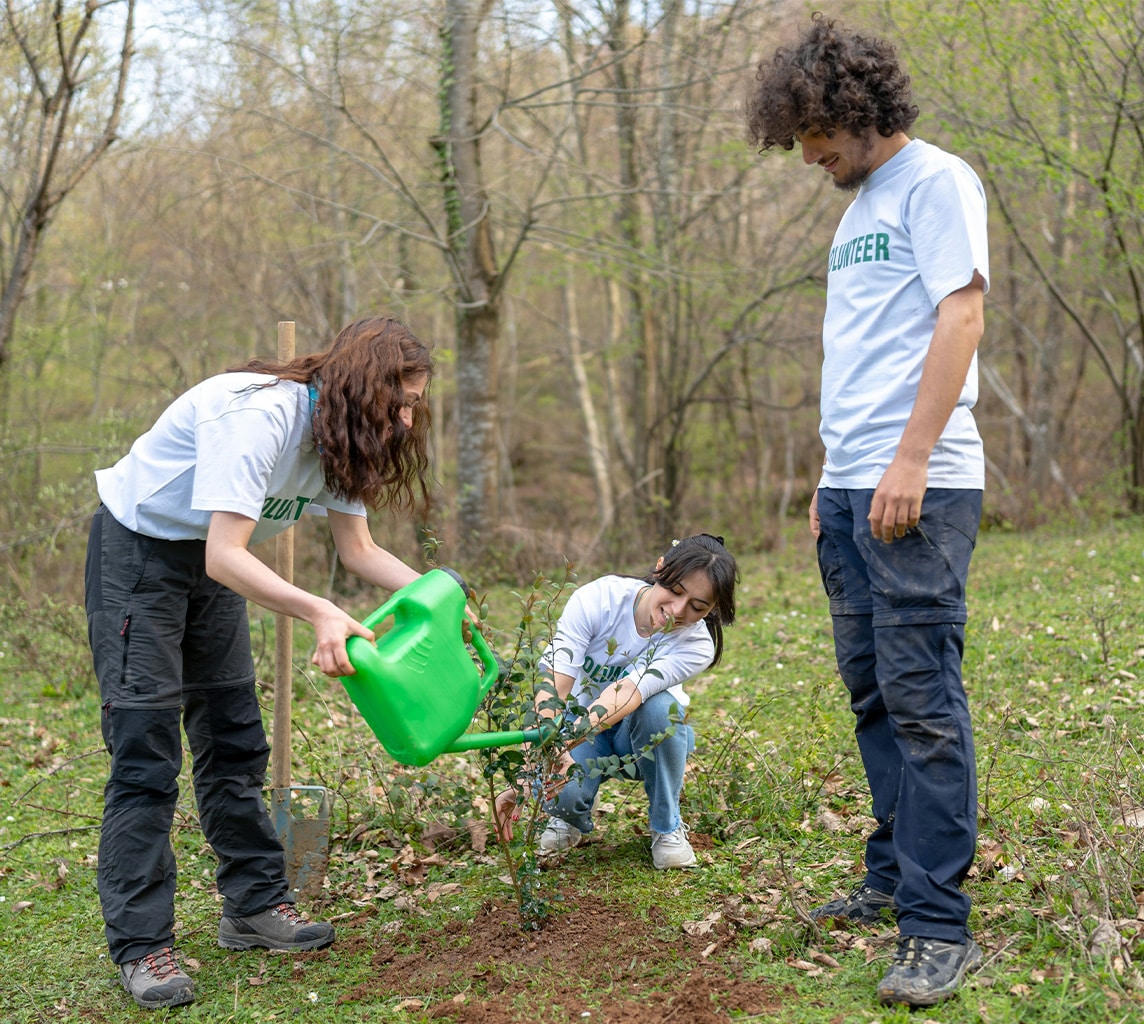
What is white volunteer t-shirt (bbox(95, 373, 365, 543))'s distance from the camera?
2.52 metres

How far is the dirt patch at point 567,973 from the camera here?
2.49 m

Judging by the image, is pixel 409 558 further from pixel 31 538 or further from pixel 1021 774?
pixel 1021 774

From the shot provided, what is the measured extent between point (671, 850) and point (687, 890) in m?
0.16

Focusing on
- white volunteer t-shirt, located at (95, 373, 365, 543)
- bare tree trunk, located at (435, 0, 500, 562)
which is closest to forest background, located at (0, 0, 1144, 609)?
bare tree trunk, located at (435, 0, 500, 562)

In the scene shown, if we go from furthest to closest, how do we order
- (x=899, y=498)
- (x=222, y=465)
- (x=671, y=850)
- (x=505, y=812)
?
(x=671, y=850)
(x=505, y=812)
(x=222, y=465)
(x=899, y=498)

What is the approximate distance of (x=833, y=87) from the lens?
2.38 metres

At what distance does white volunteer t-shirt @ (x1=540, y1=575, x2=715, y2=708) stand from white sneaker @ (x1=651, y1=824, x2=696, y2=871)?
0.40m

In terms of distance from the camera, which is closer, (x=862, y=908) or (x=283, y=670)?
(x=862, y=908)

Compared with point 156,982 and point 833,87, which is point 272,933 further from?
point 833,87

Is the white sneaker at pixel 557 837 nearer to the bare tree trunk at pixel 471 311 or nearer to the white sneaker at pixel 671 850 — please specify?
the white sneaker at pixel 671 850

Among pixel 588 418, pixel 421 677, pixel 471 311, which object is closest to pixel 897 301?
pixel 421 677

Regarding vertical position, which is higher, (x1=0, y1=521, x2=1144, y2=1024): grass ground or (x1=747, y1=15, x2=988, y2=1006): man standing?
(x1=747, y1=15, x2=988, y2=1006): man standing

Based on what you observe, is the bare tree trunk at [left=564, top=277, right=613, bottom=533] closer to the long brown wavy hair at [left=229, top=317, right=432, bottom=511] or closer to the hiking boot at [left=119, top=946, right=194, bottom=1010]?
the long brown wavy hair at [left=229, top=317, right=432, bottom=511]

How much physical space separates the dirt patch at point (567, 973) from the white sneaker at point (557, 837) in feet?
1.19
